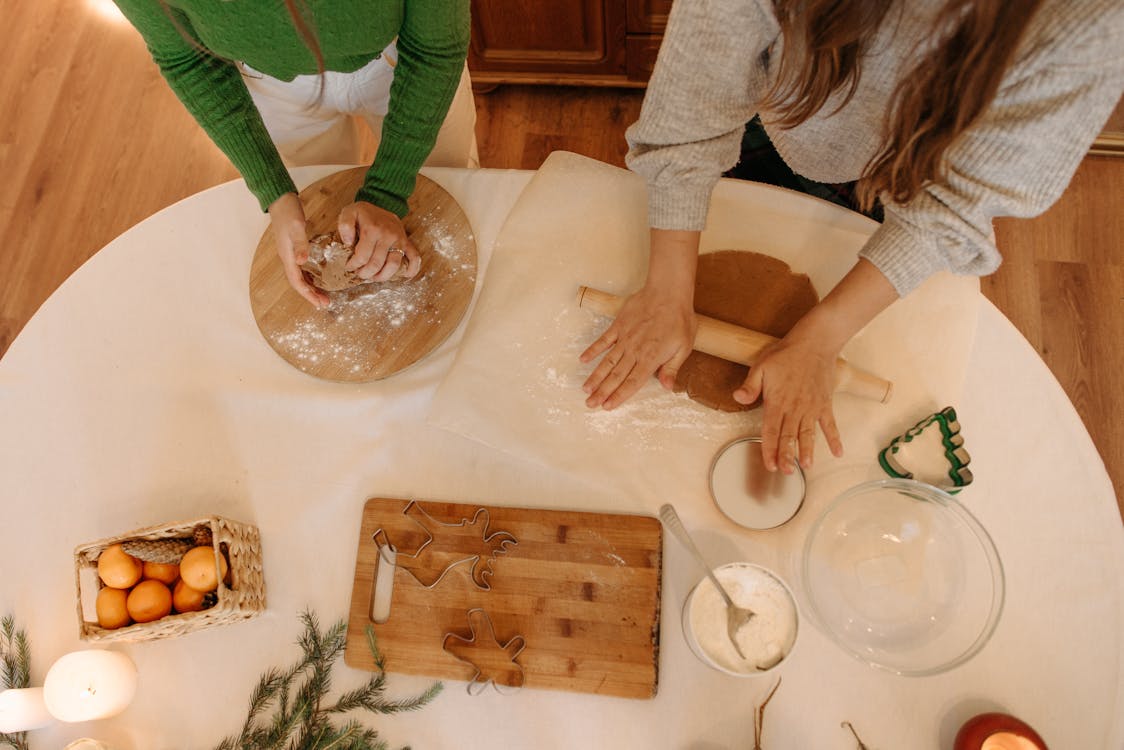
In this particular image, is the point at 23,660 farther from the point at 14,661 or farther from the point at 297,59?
the point at 297,59

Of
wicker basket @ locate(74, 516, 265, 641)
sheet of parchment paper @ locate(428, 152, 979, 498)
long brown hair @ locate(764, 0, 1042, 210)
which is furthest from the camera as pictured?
sheet of parchment paper @ locate(428, 152, 979, 498)

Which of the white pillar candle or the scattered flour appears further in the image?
the scattered flour

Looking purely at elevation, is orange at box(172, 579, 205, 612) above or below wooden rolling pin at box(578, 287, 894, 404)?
below

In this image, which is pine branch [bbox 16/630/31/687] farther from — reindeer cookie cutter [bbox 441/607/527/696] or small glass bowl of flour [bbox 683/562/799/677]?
small glass bowl of flour [bbox 683/562/799/677]

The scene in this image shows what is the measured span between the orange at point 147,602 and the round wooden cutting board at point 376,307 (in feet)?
1.06

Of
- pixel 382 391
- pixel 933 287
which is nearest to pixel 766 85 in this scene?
pixel 933 287

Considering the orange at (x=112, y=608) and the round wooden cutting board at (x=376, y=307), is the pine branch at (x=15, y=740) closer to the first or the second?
the orange at (x=112, y=608)

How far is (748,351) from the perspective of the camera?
33.9 inches

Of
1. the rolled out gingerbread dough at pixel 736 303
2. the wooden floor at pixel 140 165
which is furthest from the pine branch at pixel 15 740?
the wooden floor at pixel 140 165

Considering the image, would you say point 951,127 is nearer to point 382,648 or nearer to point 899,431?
point 899,431

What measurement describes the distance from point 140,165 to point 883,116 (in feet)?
6.87

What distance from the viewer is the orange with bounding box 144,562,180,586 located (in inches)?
31.7

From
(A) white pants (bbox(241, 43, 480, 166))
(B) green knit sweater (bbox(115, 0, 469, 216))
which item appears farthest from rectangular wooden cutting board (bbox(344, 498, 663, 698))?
(A) white pants (bbox(241, 43, 480, 166))

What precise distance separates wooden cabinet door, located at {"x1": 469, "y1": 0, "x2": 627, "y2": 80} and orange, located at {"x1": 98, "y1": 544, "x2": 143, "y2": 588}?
1.47m
